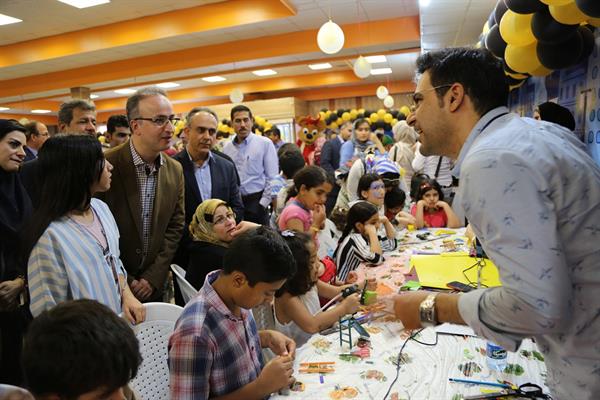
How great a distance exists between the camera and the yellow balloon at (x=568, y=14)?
2.19 meters

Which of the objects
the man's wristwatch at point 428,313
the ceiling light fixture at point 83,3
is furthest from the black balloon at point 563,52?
the ceiling light fixture at point 83,3

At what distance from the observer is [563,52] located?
8.66 ft

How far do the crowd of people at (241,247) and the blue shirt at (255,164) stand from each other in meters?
1.35

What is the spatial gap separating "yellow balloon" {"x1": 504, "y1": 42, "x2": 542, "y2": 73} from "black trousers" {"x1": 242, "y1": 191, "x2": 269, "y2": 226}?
2.76m

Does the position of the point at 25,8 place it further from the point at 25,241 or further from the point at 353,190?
the point at 25,241

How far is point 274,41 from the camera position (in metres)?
7.86

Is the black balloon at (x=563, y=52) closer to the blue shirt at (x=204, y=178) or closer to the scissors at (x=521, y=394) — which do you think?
the scissors at (x=521, y=394)

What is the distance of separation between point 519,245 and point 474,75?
1.75 feet

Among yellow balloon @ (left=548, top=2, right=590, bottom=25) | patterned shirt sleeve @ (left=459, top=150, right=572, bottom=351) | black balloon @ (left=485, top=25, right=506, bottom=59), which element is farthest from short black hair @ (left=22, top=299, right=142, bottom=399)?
black balloon @ (left=485, top=25, right=506, bottom=59)

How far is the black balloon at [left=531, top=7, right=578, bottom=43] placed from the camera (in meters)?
2.43

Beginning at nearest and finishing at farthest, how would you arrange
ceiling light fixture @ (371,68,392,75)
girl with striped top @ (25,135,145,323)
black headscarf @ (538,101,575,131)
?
girl with striped top @ (25,135,145,323), black headscarf @ (538,101,575,131), ceiling light fixture @ (371,68,392,75)

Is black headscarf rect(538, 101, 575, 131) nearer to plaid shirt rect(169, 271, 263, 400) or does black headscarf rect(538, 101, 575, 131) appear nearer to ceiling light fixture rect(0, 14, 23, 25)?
plaid shirt rect(169, 271, 263, 400)

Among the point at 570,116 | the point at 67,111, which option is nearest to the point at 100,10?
the point at 67,111

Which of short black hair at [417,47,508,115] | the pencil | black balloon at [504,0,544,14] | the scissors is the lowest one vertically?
the pencil
